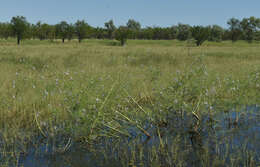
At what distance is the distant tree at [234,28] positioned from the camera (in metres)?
81.9

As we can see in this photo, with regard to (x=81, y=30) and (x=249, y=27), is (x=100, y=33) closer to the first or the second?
(x=81, y=30)

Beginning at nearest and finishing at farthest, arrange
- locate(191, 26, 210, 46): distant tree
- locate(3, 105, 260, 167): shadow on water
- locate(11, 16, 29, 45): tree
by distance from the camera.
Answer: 1. locate(3, 105, 260, 167): shadow on water
2. locate(191, 26, 210, 46): distant tree
3. locate(11, 16, 29, 45): tree

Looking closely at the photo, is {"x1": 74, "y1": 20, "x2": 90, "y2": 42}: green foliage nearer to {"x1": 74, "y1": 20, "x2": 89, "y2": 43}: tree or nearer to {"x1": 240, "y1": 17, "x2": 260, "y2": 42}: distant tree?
{"x1": 74, "y1": 20, "x2": 89, "y2": 43}: tree

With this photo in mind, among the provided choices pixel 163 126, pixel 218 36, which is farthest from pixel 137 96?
pixel 218 36

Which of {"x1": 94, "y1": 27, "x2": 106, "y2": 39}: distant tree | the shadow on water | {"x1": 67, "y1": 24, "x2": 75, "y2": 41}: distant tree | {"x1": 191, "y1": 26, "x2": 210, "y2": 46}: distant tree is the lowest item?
the shadow on water

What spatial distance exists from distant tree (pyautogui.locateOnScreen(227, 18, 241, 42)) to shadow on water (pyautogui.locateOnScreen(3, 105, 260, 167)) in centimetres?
8574

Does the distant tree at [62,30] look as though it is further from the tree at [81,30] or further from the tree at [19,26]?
the tree at [19,26]

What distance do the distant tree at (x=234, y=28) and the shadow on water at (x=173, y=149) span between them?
85.7 meters

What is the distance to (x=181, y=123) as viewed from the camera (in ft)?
18.4

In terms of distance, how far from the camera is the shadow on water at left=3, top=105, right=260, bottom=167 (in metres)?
3.99

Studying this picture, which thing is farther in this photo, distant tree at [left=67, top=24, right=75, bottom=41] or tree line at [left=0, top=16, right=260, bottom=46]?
distant tree at [left=67, top=24, right=75, bottom=41]

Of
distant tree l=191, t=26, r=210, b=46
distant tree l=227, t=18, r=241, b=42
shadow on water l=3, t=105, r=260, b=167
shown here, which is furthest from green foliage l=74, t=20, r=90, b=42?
shadow on water l=3, t=105, r=260, b=167

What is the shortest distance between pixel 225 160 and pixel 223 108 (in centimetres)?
284

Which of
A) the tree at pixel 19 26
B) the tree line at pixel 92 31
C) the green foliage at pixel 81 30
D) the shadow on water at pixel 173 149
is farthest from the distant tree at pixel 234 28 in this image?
the shadow on water at pixel 173 149
